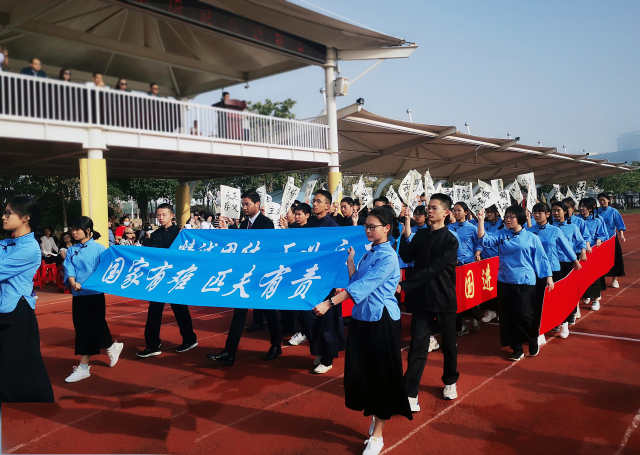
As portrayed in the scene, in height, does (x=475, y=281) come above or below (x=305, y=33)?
below

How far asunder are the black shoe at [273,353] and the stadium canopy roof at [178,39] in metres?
8.86

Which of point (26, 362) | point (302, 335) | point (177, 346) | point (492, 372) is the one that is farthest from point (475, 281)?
point (26, 362)

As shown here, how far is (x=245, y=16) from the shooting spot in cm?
1276

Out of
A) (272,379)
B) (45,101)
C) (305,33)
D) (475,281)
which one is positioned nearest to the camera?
(272,379)

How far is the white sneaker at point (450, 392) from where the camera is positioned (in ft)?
13.0

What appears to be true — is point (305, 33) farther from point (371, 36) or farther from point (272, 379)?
point (272, 379)

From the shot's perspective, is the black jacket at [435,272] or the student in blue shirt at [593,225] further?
the student in blue shirt at [593,225]

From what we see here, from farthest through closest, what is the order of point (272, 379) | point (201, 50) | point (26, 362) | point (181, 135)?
point (201, 50) → point (181, 135) → point (272, 379) → point (26, 362)

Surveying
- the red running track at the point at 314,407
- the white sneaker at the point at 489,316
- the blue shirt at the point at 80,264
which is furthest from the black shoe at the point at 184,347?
the white sneaker at the point at 489,316

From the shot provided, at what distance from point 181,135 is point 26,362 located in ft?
29.7

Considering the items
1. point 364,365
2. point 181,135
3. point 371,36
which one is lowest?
point 364,365

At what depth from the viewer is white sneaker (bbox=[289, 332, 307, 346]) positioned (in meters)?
5.90

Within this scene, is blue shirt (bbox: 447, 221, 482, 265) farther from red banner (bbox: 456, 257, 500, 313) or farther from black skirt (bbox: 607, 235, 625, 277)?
black skirt (bbox: 607, 235, 625, 277)

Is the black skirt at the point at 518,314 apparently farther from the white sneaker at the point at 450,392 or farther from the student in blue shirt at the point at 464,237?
the student in blue shirt at the point at 464,237
